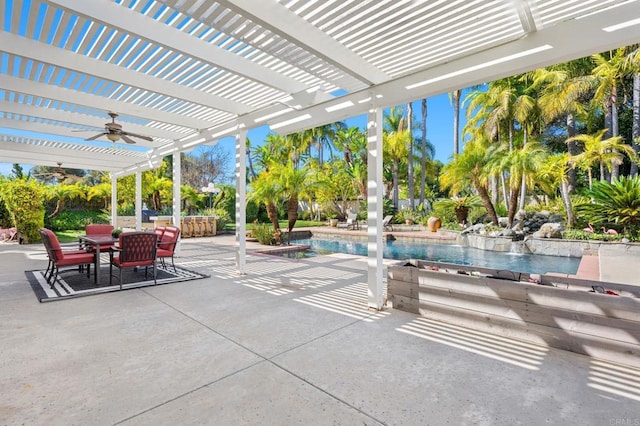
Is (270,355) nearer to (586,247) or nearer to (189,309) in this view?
(189,309)

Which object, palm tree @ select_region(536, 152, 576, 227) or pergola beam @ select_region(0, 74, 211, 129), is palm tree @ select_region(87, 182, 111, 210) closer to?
pergola beam @ select_region(0, 74, 211, 129)

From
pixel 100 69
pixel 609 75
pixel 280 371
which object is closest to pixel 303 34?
pixel 100 69

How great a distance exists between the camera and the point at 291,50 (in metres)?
3.90

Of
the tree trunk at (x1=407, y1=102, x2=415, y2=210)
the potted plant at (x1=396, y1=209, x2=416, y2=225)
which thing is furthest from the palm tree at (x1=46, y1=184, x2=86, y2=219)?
the tree trunk at (x1=407, y1=102, x2=415, y2=210)

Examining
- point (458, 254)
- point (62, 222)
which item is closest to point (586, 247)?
point (458, 254)

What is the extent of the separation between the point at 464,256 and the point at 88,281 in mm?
10574

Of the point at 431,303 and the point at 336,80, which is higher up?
the point at 336,80

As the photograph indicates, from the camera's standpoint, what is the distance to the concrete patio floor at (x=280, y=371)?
2.21 metres

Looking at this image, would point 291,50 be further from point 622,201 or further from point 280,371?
point 622,201

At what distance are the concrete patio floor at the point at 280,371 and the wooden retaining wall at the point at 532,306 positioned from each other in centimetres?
14

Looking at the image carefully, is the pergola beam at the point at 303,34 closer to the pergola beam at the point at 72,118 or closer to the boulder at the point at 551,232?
the pergola beam at the point at 72,118

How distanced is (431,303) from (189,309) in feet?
10.7

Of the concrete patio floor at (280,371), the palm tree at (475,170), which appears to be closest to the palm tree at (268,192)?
the concrete patio floor at (280,371)

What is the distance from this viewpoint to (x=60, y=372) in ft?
9.09
